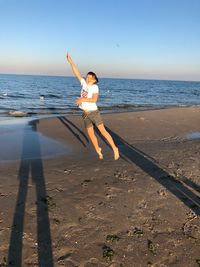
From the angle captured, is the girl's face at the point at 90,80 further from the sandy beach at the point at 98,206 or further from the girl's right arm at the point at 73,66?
the sandy beach at the point at 98,206

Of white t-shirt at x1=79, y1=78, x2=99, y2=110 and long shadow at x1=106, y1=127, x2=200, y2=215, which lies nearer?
long shadow at x1=106, y1=127, x2=200, y2=215

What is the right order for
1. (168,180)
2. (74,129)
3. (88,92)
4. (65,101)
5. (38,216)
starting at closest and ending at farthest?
(38,216), (168,180), (88,92), (74,129), (65,101)

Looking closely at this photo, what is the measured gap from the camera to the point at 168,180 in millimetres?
7027

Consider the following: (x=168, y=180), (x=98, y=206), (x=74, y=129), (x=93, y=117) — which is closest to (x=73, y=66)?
(x=93, y=117)

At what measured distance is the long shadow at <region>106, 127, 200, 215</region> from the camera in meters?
6.00

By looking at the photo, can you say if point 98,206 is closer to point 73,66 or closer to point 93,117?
point 93,117

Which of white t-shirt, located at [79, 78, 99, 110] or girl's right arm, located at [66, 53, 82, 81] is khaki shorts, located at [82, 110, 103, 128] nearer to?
white t-shirt, located at [79, 78, 99, 110]

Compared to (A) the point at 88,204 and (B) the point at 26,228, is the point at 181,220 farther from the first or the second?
(B) the point at 26,228

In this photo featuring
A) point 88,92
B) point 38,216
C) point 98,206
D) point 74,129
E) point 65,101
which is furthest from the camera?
point 65,101

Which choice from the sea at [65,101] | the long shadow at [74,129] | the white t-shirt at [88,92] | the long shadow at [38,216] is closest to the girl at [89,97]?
the white t-shirt at [88,92]

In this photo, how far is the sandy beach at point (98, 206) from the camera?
4207mm

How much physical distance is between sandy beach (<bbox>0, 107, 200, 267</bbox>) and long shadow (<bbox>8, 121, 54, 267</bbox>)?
0.04 feet

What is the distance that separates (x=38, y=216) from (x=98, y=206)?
1.01m

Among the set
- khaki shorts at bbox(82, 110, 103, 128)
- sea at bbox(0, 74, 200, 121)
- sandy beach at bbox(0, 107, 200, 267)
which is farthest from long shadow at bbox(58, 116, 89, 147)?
sea at bbox(0, 74, 200, 121)
